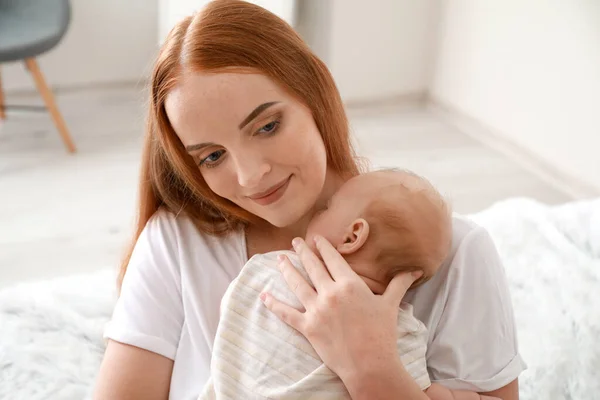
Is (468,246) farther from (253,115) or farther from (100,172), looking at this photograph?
(100,172)

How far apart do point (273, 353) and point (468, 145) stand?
2.37 m

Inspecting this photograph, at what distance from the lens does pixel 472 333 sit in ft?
3.46

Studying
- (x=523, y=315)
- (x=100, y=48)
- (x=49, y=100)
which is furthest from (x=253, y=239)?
(x=100, y=48)

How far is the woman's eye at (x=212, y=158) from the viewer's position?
1.02 metres

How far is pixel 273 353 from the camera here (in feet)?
3.12

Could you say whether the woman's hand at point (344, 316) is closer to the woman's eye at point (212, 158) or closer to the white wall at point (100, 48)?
the woman's eye at point (212, 158)

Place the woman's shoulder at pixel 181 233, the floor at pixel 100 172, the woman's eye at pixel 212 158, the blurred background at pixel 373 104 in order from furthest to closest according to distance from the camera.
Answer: the blurred background at pixel 373 104 < the floor at pixel 100 172 < the woman's shoulder at pixel 181 233 < the woman's eye at pixel 212 158

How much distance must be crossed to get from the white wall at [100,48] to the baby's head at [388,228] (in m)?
2.49

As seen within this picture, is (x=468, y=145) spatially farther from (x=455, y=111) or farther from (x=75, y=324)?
(x=75, y=324)

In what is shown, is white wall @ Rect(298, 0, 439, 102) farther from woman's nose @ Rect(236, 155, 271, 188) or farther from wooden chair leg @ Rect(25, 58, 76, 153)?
woman's nose @ Rect(236, 155, 271, 188)

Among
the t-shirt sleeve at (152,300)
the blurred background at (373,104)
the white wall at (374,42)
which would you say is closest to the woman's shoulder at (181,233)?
the t-shirt sleeve at (152,300)

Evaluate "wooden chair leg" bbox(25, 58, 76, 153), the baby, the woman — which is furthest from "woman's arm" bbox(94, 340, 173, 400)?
"wooden chair leg" bbox(25, 58, 76, 153)

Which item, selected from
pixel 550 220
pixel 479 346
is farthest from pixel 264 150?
pixel 550 220

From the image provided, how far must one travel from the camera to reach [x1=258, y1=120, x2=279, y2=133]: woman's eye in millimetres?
999
